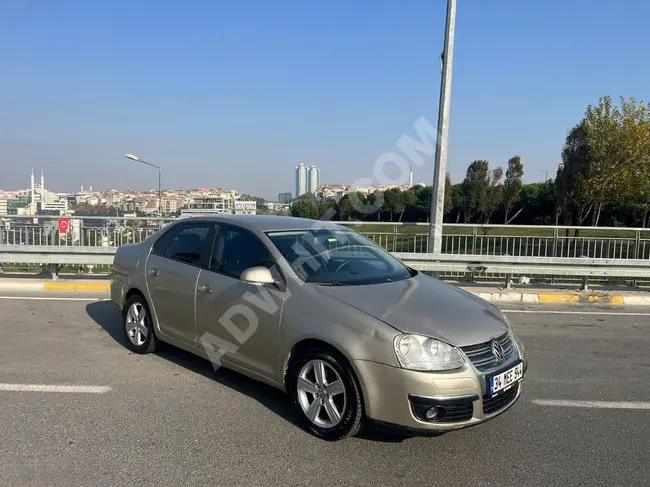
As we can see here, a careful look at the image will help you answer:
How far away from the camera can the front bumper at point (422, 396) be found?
3109 mm

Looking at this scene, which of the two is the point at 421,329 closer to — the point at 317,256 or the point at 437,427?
the point at 437,427

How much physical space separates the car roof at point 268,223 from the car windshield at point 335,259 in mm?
106

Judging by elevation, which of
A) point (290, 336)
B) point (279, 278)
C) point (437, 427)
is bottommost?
point (437, 427)

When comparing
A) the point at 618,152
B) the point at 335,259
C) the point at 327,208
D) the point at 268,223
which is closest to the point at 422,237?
the point at 327,208

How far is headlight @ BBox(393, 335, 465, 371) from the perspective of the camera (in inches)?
124

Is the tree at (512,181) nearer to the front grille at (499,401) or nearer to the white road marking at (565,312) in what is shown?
the white road marking at (565,312)

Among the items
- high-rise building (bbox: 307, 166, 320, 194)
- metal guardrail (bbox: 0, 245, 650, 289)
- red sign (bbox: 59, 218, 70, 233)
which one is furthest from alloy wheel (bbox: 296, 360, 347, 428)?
high-rise building (bbox: 307, 166, 320, 194)

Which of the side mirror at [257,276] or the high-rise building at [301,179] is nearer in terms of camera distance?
the side mirror at [257,276]

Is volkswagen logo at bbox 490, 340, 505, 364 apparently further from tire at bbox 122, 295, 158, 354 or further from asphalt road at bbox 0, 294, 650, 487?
tire at bbox 122, 295, 158, 354

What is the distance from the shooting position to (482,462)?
3.23m

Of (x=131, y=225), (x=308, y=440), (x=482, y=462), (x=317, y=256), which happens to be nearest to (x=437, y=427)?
(x=482, y=462)

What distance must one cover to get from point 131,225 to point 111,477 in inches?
345

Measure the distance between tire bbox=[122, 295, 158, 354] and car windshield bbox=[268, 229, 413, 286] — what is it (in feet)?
6.20

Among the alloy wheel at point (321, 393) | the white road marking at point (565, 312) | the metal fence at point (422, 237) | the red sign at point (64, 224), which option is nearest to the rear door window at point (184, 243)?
the alloy wheel at point (321, 393)
